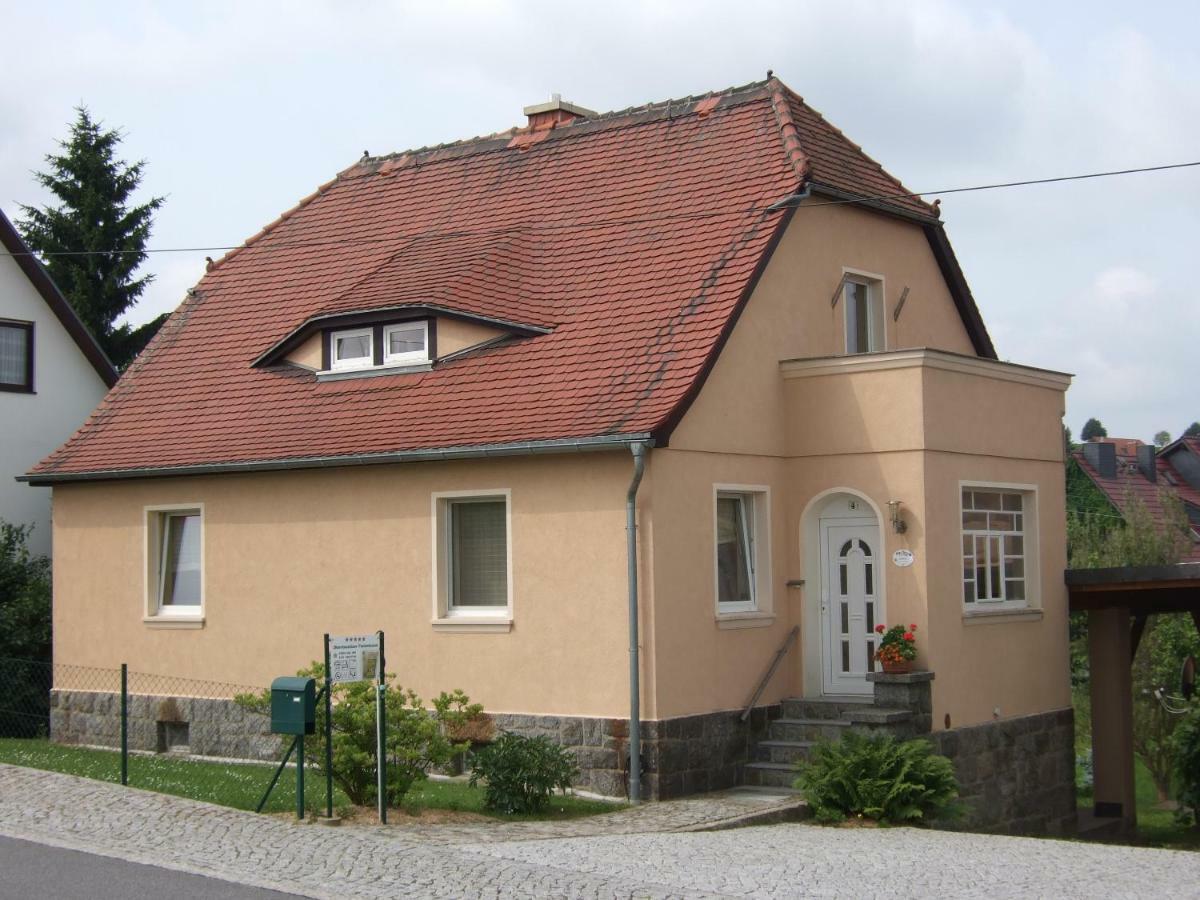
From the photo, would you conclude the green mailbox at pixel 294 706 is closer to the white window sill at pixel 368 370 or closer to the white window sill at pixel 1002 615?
the white window sill at pixel 368 370

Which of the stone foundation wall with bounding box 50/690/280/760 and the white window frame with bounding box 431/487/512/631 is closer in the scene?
the white window frame with bounding box 431/487/512/631

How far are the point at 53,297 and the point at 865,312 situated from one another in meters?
13.4

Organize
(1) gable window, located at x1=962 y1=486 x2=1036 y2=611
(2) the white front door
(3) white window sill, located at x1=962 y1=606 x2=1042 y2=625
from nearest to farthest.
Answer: (2) the white front door, (3) white window sill, located at x1=962 y1=606 x2=1042 y2=625, (1) gable window, located at x1=962 y1=486 x2=1036 y2=611

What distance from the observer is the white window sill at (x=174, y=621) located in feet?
64.6

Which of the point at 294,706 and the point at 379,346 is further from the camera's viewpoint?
the point at 379,346

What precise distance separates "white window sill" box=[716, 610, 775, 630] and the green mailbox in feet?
15.9

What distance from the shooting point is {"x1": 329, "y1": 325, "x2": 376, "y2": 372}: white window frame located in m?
19.4

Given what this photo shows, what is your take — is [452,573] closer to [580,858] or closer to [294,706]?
[294,706]

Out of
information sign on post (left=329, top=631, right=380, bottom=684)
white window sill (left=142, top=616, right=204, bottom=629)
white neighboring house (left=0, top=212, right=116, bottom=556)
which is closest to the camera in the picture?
information sign on post (left=329, top=631, right=380, bottom=684)

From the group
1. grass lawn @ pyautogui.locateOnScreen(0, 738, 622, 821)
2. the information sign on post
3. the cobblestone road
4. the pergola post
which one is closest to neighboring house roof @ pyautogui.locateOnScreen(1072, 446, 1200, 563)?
the pergola post

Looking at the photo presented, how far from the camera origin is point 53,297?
26.1 m

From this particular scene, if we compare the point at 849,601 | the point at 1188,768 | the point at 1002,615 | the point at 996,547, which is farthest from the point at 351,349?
the point at 1188,768

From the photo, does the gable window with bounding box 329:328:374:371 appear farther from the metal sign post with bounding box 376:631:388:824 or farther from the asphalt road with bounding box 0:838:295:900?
the asphalt road with bounding box 0:838:295:900

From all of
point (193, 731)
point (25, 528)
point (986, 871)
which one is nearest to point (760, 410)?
point (986, 871)
